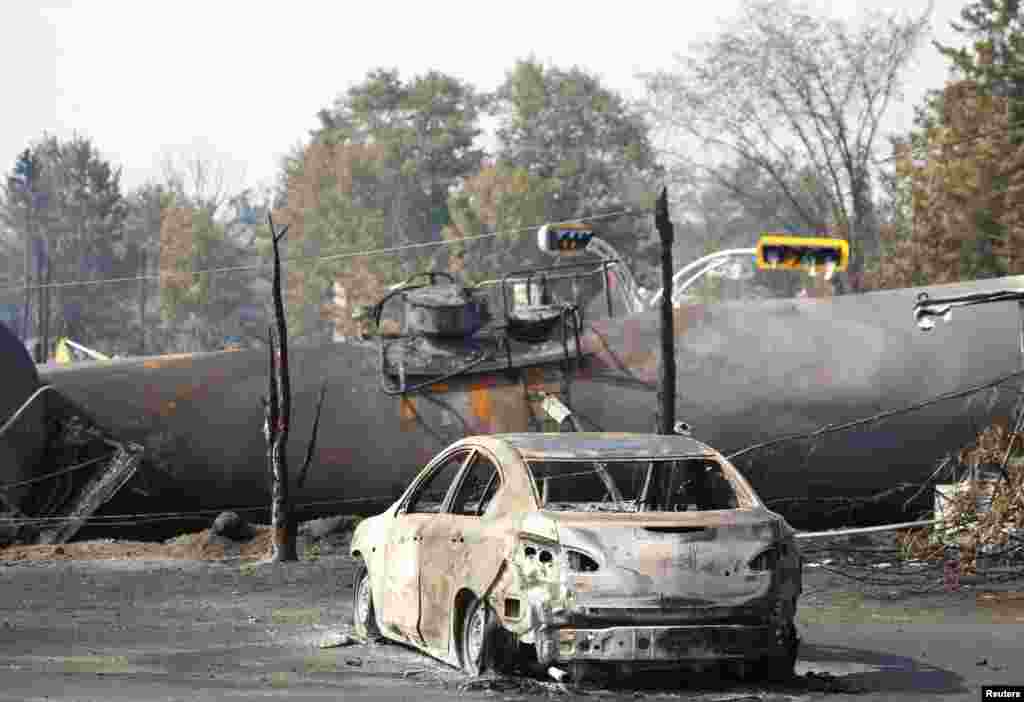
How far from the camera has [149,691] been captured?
9656mm

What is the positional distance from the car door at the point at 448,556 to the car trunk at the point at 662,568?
70 cm

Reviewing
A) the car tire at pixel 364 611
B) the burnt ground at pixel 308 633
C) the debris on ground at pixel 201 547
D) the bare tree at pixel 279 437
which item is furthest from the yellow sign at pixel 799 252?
the car tire at pixel 364 611

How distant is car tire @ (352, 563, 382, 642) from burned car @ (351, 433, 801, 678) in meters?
1.45

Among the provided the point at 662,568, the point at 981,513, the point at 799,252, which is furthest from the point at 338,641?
the point at 799,252

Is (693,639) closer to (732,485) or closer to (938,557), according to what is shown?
(732,485)

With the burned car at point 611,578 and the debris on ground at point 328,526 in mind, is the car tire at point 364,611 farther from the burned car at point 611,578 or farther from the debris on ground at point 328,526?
the debris on ground at point 328,526

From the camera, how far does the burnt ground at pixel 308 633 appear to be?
32.5ft

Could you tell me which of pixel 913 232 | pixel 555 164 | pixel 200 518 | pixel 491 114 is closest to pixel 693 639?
pixel 200 518

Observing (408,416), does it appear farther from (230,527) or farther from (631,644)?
(631,644)

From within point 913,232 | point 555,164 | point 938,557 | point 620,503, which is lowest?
point 938,557

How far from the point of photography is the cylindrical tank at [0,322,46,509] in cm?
1948

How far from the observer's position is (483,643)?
33.0 feet

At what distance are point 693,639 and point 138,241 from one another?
4702 inches

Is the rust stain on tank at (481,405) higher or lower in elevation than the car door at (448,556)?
higher
